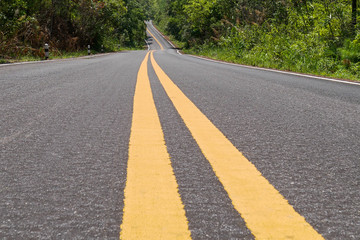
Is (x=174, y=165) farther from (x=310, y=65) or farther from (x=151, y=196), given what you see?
(x=310, y=65)

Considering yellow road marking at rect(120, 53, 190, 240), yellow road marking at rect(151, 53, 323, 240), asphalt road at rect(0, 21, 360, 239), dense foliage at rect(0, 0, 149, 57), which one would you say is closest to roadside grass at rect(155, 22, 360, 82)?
asphalt road at rect(0, 21, 360, 239)

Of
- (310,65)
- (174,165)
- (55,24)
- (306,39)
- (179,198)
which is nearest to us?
(179,198)

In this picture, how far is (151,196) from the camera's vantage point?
3.25ft

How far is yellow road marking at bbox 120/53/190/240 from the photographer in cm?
80

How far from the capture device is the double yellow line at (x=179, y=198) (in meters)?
0.81

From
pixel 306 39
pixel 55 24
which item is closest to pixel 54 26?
pixel 55 24

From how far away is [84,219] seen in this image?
2.89 ft

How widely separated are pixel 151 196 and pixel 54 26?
20668 millimetres

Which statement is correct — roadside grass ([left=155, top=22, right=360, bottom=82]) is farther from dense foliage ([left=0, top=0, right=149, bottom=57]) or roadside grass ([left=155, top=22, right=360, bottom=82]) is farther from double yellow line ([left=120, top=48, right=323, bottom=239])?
dense foliage ([left=0, top=0, right=149, bottom=57])

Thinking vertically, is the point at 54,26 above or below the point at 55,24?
below

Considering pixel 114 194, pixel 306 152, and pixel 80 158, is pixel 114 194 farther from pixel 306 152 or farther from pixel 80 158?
pixel 306 152

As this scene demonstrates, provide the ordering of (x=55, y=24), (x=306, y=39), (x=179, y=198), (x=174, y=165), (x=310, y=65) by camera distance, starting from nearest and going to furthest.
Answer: (x=179, y=198) < (x=174, y=165) < (x=310, y=65) < (x=306, y=39) < (x=55, y=24)

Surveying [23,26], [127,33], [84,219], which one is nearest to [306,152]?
[84,219]

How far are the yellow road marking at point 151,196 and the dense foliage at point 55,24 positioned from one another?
37.7ft
